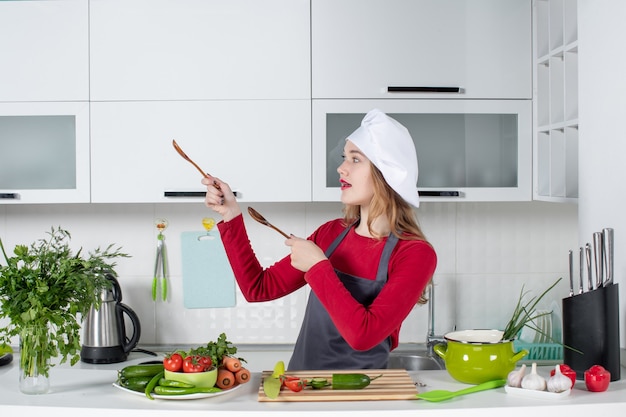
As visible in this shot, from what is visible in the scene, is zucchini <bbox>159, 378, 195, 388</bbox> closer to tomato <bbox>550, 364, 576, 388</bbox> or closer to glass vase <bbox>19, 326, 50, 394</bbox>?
glass vase <bbox>19, 326, 50, 394</bbox>

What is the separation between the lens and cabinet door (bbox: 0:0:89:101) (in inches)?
110

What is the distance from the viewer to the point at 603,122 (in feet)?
7.52

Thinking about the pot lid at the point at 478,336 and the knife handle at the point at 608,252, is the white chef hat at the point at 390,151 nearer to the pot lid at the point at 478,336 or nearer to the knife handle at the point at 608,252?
the pot lid at the point at 478,336

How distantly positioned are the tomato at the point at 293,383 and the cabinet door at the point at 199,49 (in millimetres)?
1224

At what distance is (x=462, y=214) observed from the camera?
10.6 ft

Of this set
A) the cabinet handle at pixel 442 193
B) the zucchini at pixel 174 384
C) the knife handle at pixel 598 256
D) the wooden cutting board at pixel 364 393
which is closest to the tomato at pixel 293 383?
the wooden cutting board at pixel 364 393

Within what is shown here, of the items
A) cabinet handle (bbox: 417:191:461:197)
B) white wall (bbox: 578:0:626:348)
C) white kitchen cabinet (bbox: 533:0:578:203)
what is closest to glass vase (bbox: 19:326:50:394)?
cabinet handle (bbox: 417:191:461:197)

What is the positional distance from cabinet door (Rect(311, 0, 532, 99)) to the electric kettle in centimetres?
109

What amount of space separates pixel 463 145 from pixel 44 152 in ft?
5.12

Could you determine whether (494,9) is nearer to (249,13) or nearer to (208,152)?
(249,13)

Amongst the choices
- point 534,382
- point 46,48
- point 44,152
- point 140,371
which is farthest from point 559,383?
point 46,48

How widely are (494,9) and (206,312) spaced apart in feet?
5.47

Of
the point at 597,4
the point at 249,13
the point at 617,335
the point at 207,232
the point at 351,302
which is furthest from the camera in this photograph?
the point at 207,232

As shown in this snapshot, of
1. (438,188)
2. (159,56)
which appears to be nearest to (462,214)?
(438,188)
